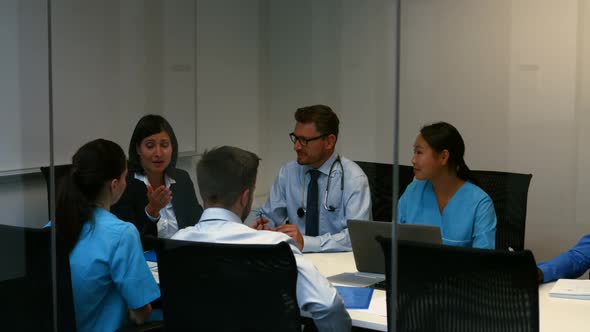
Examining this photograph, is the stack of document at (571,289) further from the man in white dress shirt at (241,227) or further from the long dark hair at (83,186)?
the long dark hair at (83,186)

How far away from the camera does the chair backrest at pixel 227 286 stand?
253cm

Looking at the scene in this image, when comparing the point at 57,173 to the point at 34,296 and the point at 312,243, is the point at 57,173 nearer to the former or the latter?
the point at 34,296

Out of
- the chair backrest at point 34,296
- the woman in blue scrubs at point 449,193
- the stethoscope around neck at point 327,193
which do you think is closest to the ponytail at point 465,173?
the woman in blue scrubs at point 449,193

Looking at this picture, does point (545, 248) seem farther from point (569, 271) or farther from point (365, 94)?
point (365, 94)

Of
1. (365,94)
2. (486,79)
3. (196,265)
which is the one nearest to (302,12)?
(365,94)

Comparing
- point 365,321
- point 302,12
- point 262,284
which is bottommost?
point 365,321

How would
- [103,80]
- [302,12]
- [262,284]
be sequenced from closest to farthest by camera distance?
[262,284] → [302,12] → [103,80]

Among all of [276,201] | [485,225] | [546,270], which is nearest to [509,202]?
[485,225]

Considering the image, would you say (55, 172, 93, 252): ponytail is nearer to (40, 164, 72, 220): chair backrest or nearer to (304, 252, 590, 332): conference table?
(40, 164, 72, 220): chair backrest

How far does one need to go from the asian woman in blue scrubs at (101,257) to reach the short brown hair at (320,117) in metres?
0.75

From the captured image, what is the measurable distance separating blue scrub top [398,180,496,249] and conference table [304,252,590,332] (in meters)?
0.25

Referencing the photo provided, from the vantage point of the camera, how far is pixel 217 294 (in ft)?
8.64

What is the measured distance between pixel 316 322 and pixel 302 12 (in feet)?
3.69

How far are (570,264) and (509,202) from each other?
0.88 feet
